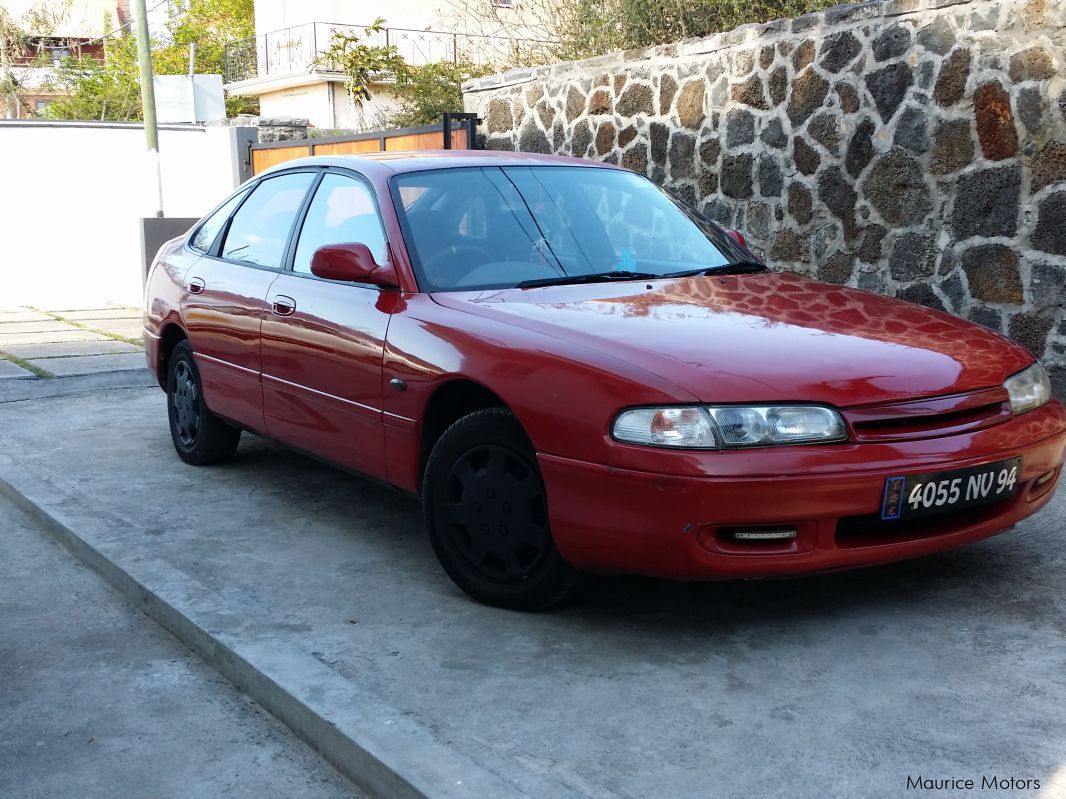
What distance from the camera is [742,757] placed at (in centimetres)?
299

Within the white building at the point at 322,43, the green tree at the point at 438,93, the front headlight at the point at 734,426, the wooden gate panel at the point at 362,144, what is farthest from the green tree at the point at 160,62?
the front headlight at the point at 734,426

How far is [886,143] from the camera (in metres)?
7.36

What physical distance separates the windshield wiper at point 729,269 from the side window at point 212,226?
247 cm

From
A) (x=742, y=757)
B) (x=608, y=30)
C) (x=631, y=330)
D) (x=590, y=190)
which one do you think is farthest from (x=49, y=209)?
(x=742, y=757)

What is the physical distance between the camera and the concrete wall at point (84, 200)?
16.0 meters

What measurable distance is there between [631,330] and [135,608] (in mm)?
2111

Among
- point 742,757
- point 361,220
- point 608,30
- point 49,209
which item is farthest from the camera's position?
point 49,209

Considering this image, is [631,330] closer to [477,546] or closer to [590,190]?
[477,546]

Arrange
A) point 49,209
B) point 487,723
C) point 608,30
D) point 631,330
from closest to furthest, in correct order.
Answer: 1. point 487,723
2. point 631,330
3. point 608,30
4. point 49,209

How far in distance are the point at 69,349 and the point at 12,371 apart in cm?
143

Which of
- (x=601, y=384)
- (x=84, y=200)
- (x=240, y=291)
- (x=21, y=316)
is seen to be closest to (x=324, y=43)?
(x=84, y=200)

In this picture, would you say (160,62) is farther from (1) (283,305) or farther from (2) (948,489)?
(2) (948,489)

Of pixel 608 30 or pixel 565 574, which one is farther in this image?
pixel 608 30

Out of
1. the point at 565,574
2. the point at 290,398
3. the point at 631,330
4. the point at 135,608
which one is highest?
the point at 631,330
